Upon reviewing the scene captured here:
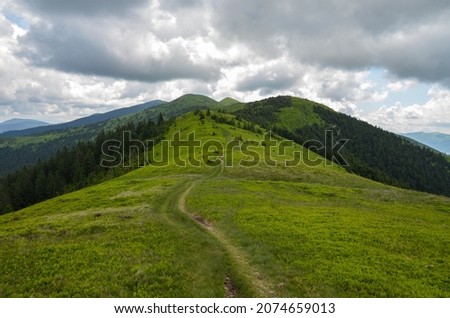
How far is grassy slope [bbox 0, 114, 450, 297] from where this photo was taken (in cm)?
1883

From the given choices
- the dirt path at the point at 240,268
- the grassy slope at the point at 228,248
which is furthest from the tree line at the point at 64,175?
the dirt path at the point at 240,268

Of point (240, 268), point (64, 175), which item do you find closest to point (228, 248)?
point (240, 268)

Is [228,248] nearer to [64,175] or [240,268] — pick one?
[240,268]

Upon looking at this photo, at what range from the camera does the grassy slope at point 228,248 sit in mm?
18828

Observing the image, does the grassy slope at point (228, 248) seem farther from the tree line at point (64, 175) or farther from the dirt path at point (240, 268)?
the tree line at point (64, 175)

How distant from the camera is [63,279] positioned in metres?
19.4

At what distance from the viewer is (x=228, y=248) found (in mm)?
25031

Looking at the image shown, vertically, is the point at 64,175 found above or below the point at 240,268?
below

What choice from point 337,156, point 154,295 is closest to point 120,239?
point 154,295

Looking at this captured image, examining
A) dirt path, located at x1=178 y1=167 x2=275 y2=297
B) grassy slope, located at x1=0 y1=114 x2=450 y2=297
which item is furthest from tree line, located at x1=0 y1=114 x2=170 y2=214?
dirt path, located at x1=178 y1=167 x2=275 y2=297

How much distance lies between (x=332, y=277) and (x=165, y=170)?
61.0 m

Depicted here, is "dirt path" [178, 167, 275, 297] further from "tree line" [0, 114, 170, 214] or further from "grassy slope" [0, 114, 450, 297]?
"tree line" [0, 114, 170, 214]

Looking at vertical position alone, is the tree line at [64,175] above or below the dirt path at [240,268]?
below
